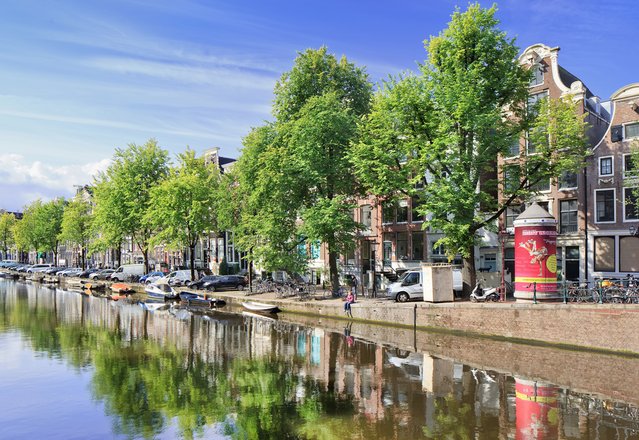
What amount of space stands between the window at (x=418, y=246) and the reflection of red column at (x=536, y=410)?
2654 cm

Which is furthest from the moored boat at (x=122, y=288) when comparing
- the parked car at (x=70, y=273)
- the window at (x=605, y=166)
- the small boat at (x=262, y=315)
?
the window at (x=605, y=166)

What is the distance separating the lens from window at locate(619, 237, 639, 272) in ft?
111

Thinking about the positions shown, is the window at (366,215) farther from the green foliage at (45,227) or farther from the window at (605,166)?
the green foliage at (45,227)

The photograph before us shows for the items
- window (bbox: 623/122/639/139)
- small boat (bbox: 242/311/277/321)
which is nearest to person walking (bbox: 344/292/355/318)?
small boat (bbox: 242/311/277/321)

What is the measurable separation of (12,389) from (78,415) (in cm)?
473

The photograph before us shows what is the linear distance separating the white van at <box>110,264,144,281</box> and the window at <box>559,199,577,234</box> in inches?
2013

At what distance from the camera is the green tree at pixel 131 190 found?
65312 mm

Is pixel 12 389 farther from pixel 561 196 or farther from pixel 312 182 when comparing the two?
pixel 561 196

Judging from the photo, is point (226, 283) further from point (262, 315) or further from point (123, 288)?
point (123, 288)

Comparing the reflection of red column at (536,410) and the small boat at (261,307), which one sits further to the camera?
the small boat at (261,307)

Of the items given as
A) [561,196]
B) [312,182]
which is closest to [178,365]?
[312,182]

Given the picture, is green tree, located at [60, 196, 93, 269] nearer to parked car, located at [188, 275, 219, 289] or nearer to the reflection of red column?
parked car, located at [188, 275, 219, 289]

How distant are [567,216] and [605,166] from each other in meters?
4.23

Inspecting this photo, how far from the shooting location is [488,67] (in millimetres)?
29219
